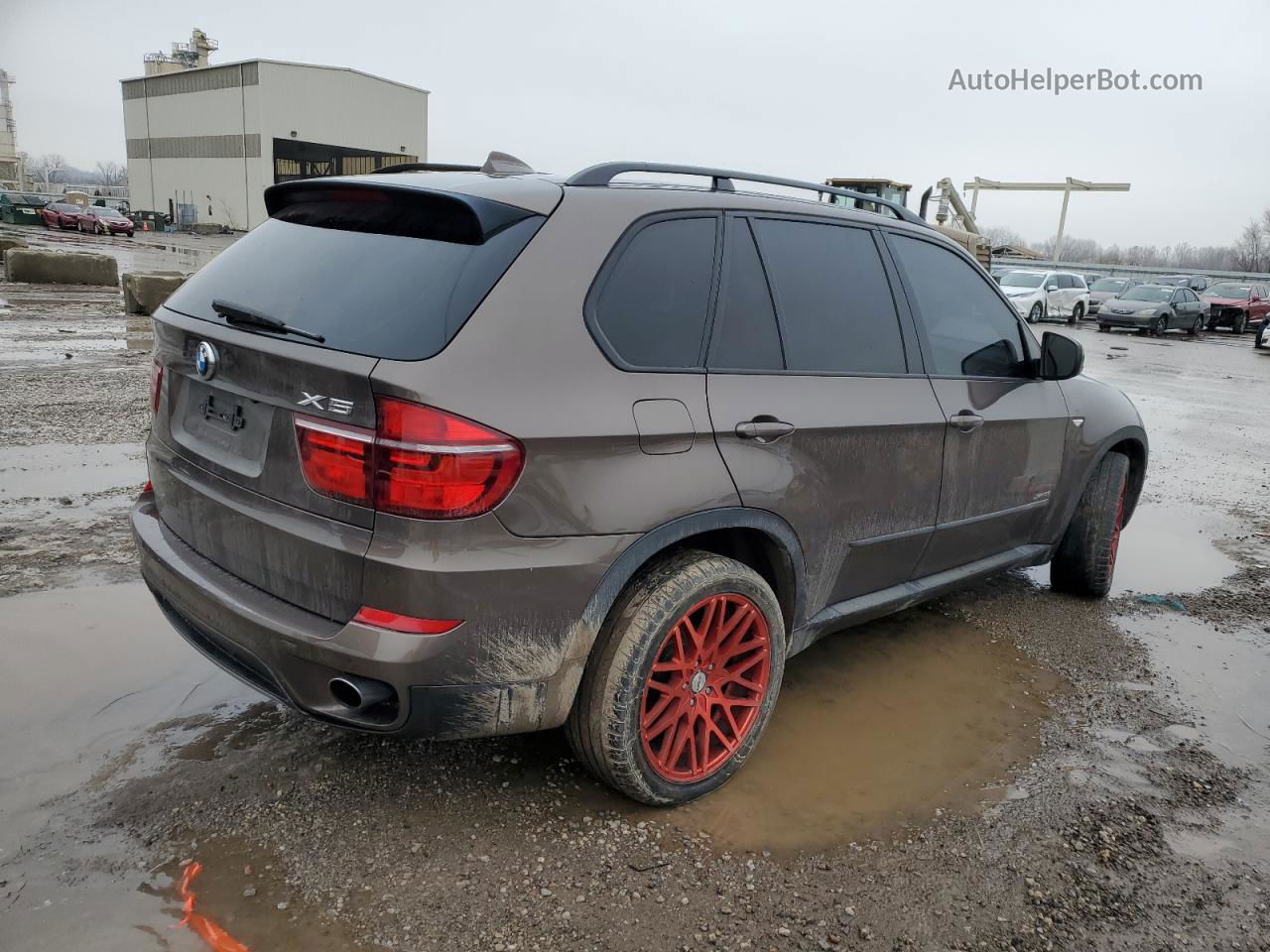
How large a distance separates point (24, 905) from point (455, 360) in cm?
164

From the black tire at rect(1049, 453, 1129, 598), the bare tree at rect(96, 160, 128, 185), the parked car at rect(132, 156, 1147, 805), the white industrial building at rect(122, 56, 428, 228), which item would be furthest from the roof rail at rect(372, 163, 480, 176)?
the bare tree at rect(96, 160, 128, 185)

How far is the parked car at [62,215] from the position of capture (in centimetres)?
4206

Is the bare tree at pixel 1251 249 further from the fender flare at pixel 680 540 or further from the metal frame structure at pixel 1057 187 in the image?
the fender flare at pixel 680 540

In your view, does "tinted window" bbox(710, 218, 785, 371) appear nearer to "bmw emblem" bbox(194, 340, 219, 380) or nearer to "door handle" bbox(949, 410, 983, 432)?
"door handle" bbox(949, 410, 983, 432)

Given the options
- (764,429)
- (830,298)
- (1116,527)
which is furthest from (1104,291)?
(764,429)

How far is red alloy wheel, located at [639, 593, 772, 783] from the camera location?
2.58m

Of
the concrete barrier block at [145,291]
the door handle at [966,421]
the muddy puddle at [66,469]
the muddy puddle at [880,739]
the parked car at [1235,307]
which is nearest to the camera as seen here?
the muddy puddle at [880,739]

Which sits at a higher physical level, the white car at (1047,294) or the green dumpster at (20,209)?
the green dumpster at (20,209)

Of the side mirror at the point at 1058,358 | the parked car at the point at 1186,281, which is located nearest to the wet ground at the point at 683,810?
the side mirror at the point at 1058,358

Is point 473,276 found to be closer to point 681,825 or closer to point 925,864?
point 681,825

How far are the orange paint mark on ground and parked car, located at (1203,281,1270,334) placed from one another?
33843mm

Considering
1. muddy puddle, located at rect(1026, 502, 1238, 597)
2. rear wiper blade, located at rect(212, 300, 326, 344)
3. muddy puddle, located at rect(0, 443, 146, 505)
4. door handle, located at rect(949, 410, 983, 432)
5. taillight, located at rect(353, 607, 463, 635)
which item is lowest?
muddy puddle, located at rect(1026, 502, 1238, 597)

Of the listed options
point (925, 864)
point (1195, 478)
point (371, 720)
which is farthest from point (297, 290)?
point (1195, 478)

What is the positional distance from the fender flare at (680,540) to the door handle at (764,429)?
0.21m
